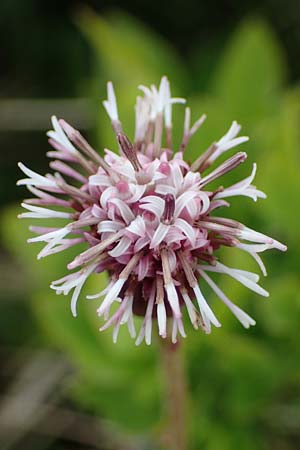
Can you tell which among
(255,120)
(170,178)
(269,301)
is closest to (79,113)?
(255,120)

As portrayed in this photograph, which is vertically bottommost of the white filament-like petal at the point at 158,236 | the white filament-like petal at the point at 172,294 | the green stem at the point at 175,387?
the green stem at the point at 175,387

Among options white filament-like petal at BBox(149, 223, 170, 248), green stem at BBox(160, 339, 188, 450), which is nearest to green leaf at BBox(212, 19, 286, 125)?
green stem at BBox(160, 339, 188, 450)

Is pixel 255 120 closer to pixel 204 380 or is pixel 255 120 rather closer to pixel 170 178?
pixel 204 380

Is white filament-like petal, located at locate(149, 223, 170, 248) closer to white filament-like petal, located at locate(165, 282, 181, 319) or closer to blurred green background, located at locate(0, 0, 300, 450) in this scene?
white filament-like petal, located at locate(165, 282, 181, 319)

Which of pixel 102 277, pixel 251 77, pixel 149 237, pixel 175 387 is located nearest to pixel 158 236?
pixel 149 237

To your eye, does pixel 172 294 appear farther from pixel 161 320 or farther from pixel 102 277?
pixel 102 277

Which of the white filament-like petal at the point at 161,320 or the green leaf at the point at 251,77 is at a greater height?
the green leaf at the point at 251,77

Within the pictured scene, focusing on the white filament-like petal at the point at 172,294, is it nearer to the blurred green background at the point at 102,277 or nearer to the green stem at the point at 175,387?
the green stem at the point at 175,387

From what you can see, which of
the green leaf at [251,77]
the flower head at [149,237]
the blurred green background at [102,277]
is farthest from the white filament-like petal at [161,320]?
the green leaf at [251,77]

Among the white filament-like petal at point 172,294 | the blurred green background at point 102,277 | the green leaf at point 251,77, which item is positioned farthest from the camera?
the green leaf at point 251,77
